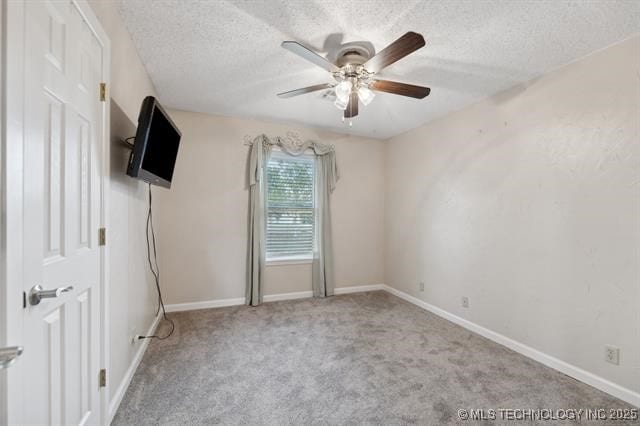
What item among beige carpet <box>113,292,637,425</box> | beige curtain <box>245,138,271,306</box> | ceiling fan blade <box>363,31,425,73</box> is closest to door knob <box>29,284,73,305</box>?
beige carpet <box>113,292,637,425</box>

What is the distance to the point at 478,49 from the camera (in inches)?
81.0

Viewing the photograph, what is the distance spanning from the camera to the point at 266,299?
12.5ft

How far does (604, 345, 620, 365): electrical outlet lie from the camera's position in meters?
1.92

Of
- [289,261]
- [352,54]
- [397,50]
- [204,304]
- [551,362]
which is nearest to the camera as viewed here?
[397,50]

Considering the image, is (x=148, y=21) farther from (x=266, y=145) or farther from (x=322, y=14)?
(x=266, y=145)

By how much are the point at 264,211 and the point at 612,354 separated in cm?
348

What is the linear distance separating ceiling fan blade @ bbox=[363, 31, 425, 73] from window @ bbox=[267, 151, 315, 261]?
223cm

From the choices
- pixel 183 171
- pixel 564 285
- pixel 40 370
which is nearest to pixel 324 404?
pixel 40 370

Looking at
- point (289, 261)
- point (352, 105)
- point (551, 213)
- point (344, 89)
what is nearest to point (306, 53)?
point (344, 89)

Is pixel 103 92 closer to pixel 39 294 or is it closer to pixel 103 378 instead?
pixel 39 294

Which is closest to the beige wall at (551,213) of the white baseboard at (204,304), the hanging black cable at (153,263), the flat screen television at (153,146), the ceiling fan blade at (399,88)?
the ceiling fan blade at (399,88)

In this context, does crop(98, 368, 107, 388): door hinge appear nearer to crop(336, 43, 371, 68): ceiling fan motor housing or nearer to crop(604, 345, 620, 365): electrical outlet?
crop(336, 43, 371, 68): ceiling fan motor housing

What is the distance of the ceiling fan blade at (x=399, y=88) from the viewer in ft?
6.87

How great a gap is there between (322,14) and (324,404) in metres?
2.46
